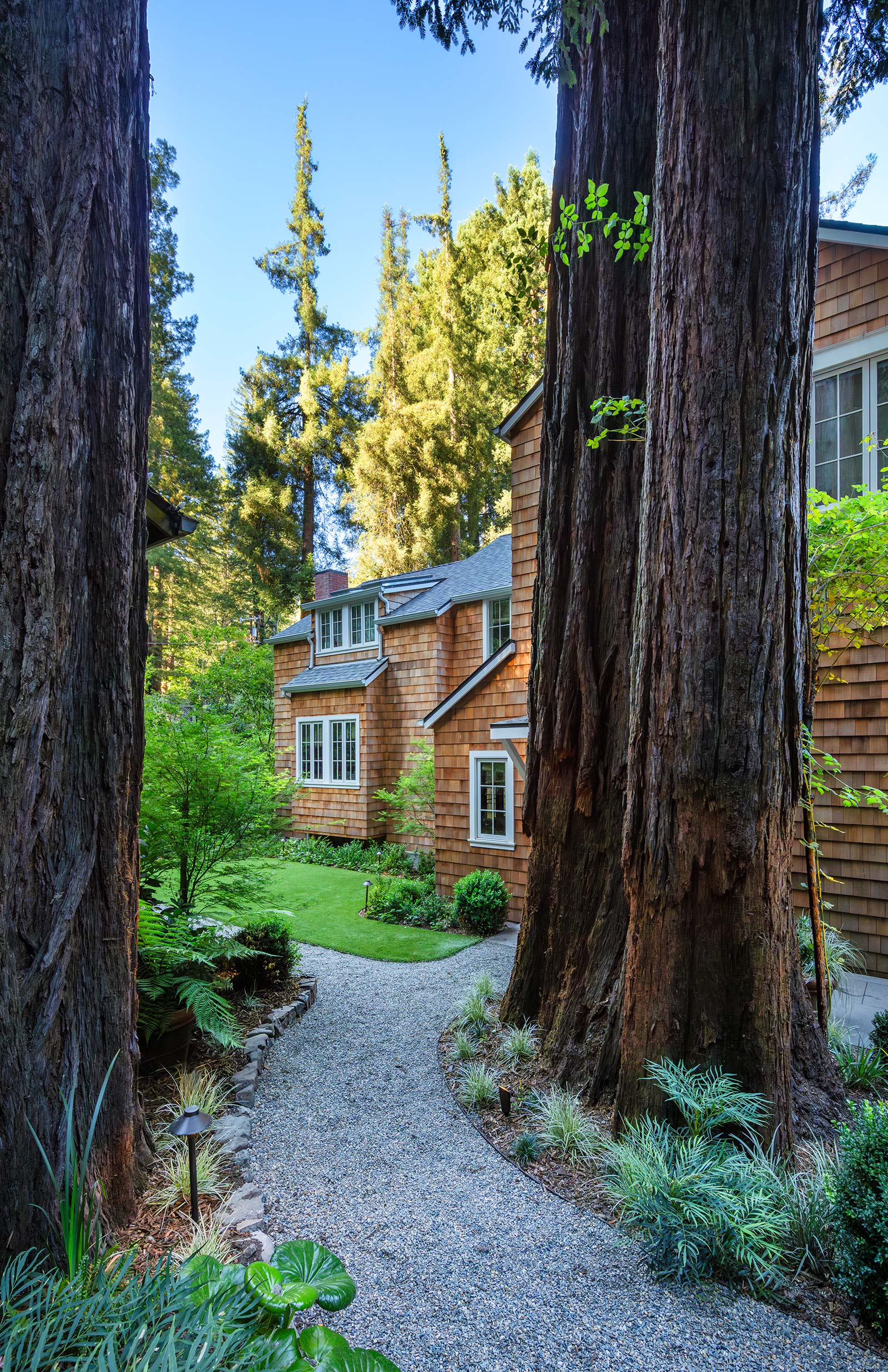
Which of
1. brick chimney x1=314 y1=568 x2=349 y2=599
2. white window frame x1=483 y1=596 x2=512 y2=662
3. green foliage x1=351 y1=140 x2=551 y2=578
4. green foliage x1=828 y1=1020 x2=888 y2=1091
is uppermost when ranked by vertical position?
green foliage x1=351 y1=140 x2=551 y2=578

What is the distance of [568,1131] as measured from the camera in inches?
125

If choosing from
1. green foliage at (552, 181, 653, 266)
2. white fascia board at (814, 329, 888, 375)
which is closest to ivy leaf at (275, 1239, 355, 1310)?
green foliage at (552, 181, 653, 266)

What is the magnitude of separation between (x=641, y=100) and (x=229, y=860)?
5.86 m

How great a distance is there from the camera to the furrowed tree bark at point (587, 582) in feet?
13.2

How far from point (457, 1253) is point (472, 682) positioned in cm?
644

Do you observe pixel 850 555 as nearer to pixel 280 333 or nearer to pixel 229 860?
pixel 229 860

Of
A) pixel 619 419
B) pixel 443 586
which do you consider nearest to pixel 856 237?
pixel 619 419

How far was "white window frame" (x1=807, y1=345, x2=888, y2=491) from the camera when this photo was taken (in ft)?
18.4

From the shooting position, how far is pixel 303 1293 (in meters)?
1.72

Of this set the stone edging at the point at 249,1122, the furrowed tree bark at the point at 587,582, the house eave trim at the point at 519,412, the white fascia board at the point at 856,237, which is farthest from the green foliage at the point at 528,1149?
the white fascia board at the point at 856,237

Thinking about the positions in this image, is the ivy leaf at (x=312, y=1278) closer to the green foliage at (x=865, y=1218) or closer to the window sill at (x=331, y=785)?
the green foliage at (x=865, y=1218)

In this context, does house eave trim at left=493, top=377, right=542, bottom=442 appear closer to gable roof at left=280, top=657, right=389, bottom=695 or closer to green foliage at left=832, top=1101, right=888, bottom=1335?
gable roof at left=280, top=657, right=389, bottom=695

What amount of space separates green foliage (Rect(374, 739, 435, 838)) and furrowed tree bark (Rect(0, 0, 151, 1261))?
873 centimetres

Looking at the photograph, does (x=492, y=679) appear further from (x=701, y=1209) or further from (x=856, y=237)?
(x=701, y=1209)
